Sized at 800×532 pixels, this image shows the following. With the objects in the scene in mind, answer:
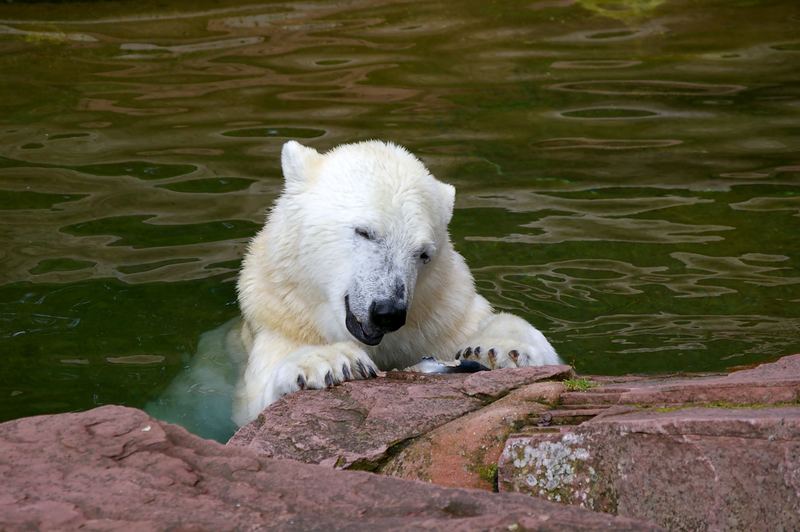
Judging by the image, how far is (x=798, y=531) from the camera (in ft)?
8.73

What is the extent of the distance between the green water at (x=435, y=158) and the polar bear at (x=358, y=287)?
723 millimetres

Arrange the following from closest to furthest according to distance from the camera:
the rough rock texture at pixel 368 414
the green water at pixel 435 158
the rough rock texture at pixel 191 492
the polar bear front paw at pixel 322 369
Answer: the rough rock texture at pixel 191 492, the rough rock texture at pixel 368 414, the polar bear front paw at pixel 322 369, the green water at pixel 435 158

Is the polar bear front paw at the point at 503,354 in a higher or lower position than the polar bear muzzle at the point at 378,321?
lower

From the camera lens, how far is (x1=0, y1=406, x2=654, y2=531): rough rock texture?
234 cm

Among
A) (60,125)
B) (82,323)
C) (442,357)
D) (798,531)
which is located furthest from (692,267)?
(60,125)

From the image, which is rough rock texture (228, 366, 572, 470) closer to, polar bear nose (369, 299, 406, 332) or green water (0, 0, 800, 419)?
polar bear nose (369, 299, 406, 332)

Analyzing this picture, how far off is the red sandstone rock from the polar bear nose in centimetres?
106

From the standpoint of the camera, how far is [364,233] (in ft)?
14.1

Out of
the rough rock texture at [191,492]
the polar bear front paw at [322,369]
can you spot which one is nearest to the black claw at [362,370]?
the polar bear front paw at [322,369]

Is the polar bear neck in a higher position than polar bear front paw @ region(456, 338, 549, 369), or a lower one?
higher

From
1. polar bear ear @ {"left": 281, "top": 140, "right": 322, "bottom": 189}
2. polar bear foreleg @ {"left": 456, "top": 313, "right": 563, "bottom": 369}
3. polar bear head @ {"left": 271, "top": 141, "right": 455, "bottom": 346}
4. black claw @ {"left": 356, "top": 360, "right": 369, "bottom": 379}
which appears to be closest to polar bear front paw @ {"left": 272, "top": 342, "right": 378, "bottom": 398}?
black claw @ {"left": 356, "top": 360, "right": 369, "bottom": 379}

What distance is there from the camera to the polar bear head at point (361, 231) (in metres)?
4.13

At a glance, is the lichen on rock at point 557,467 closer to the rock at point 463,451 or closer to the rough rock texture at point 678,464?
the rough rock texture at point 678,464

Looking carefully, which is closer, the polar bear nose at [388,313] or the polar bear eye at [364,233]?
the polar bear nose at [388,313]
